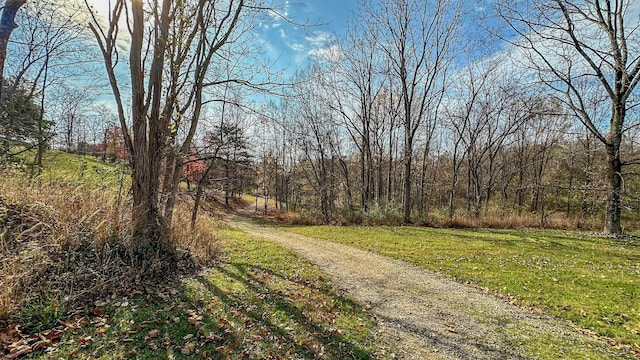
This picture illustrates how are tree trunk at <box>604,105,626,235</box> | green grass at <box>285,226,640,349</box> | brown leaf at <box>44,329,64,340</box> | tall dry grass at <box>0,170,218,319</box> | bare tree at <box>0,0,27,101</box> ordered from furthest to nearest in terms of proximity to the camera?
tree trunk at <box>604,105,626,235</box>
bare tree at <box>0,0,27,101</box>
green grass at <box>285,226,640,349</box>
tall dry grass at <box>0,170,218,319</box>
brown leaf at <box>44,329,64,340</box>

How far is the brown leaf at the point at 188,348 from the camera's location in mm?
2766

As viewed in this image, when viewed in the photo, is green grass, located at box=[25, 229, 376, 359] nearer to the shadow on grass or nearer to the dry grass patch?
the shadow on grass

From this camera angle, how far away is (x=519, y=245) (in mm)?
10312

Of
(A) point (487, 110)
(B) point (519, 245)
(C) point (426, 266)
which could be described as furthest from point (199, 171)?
(A) point (487, 110)

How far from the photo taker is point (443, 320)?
4.55m

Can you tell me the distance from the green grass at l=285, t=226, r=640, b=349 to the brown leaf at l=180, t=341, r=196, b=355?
5.72 m

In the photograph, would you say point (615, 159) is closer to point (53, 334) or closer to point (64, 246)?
point (53, 334)

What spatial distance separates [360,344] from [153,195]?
427 centimetres

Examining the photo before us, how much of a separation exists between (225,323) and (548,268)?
818cm

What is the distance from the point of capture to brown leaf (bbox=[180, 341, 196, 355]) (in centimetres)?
277

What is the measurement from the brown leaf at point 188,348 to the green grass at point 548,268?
225 inches

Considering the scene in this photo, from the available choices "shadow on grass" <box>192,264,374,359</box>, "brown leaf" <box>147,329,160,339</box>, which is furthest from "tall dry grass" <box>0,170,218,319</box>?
"shadow on grass" <box>192,264,374,359</box>

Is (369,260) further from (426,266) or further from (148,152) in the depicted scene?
(148,152)

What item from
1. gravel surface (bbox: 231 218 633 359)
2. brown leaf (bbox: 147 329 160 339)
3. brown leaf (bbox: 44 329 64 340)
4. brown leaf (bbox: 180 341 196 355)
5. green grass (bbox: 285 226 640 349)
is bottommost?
gravel surface (bbox: 231 218 633 359)
